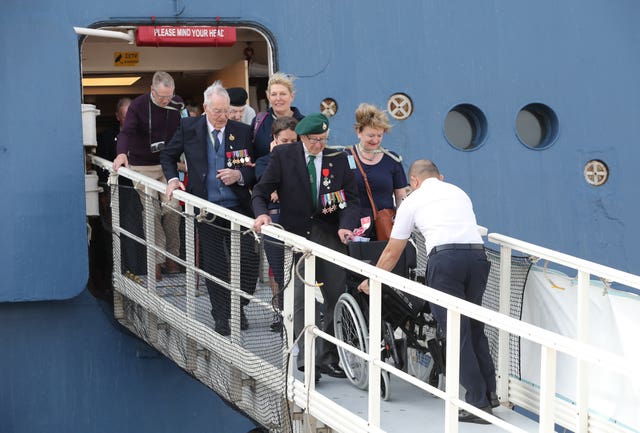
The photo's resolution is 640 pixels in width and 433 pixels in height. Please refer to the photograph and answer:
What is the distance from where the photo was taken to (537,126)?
28.6ft

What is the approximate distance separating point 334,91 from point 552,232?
2144 millimetres

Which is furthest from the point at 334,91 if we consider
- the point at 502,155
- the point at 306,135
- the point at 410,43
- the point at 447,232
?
the point at 447,232

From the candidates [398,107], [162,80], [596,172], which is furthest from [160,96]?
[596,172]

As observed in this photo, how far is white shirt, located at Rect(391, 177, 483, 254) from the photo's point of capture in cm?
502

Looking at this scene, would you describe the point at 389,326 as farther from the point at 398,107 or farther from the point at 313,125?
the point at 398,107

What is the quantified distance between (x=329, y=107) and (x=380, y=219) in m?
2.57

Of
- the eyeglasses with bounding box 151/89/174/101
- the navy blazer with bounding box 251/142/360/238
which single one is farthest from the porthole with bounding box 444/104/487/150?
the navy blazer with bounding box 251/142/360/238

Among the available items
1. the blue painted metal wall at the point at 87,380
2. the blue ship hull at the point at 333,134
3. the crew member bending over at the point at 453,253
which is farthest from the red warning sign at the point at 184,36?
the crew member bending over at the point at 453,253

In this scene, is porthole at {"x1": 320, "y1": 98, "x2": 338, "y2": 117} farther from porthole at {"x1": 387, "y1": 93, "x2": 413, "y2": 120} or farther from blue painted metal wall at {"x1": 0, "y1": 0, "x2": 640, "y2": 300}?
porthole at {"x1": 387, "y1": 93, "x2": 413, "y2": 120}

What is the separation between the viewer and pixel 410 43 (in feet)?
27.4

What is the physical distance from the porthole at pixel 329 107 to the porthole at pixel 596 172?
7.14 ft

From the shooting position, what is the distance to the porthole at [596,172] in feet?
28.3

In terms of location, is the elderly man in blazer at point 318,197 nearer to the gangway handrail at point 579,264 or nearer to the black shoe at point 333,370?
the black shoe at point 333,370

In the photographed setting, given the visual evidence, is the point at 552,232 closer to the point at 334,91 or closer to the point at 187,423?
the point at 334,91
